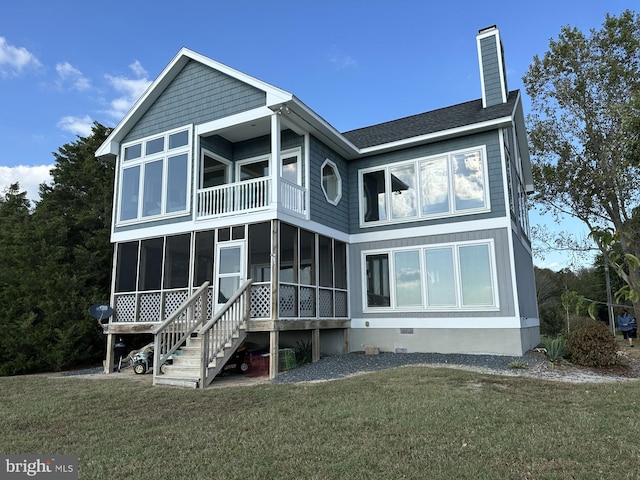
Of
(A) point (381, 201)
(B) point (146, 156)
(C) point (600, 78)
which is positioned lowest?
(A) point (381, 201)

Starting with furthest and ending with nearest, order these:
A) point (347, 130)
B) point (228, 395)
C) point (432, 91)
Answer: point (432, 91) < point (347, 130) < point (228, 395)

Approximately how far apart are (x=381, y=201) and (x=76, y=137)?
45.2ft

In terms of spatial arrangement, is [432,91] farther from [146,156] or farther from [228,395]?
[228,395]

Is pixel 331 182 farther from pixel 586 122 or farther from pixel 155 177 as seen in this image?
pixel 586 122

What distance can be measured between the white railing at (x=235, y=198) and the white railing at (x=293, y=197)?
1.14 ft

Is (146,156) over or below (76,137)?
below

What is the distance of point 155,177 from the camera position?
12578 millimetres

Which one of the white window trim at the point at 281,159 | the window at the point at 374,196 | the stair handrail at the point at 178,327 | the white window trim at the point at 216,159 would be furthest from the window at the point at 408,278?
the white window trim at the point at 216,159

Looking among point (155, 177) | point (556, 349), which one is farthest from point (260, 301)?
point (556, 349)

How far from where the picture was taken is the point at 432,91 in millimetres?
18203

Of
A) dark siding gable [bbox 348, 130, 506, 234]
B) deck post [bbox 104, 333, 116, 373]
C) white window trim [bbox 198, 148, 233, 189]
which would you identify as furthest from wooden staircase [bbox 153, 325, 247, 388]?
dark siding gable [bbox 348, 130, 506, 234]

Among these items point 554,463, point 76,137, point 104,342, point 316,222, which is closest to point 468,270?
point 316,222

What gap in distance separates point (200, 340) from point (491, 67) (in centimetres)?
1121

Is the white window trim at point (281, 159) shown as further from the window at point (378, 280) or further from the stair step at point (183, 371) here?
the stair step at point (183, 371)
